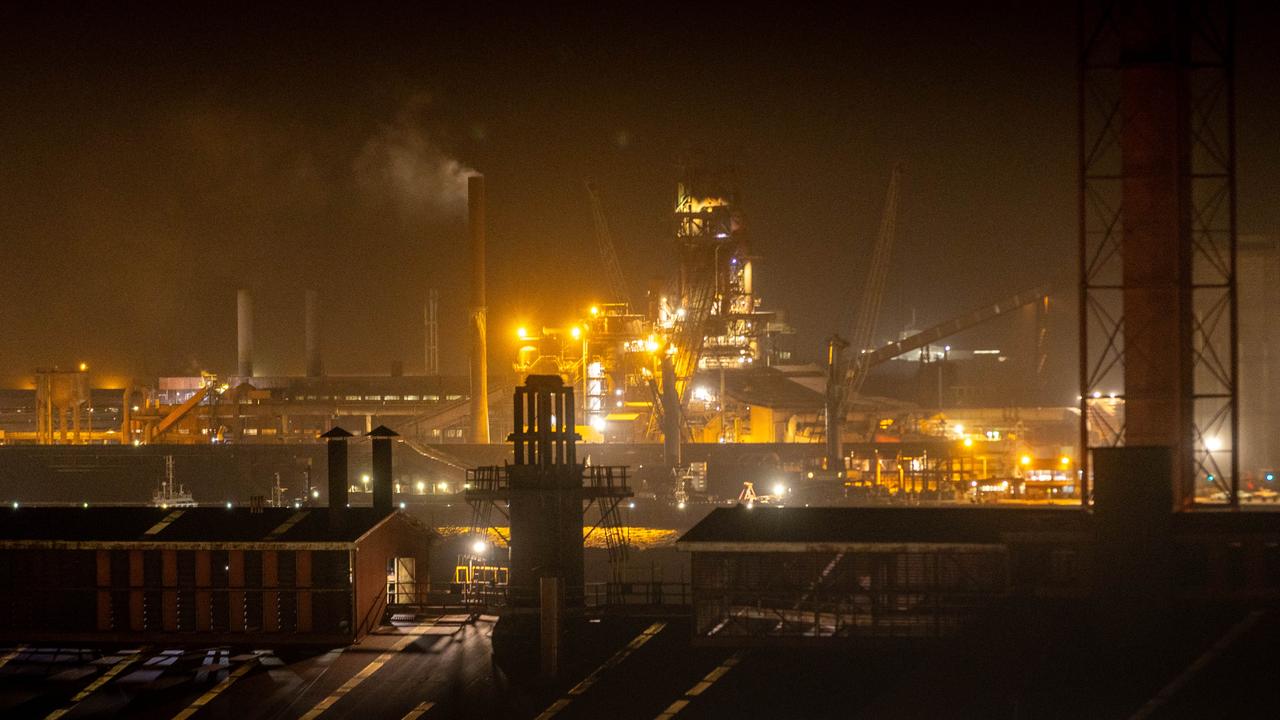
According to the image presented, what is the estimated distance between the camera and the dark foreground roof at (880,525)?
2655 centimetres

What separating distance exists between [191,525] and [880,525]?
16.9 metres

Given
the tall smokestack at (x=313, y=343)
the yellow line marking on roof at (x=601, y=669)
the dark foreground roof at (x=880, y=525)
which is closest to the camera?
the yellow line marking on roof at (x=601, y=669)

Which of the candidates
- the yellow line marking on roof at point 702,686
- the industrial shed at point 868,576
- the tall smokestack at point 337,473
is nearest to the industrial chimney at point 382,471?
the tall smokestack at point 337,473

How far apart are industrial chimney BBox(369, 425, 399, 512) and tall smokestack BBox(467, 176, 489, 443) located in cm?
5617

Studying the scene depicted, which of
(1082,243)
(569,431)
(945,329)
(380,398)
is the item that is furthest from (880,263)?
(569,431)

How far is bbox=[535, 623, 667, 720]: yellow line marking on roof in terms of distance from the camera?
83.7 ft

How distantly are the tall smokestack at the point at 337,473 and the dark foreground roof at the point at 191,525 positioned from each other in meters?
0.25

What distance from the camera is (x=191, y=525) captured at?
101ft

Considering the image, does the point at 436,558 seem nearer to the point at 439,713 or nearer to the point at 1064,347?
the point at 439,713

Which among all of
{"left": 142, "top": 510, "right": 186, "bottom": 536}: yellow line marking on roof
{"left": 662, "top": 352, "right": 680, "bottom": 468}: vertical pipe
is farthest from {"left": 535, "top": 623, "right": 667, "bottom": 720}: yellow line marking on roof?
{"left": 662, "top": 352, "right": 680, "bottom": 468}: vertical pipe

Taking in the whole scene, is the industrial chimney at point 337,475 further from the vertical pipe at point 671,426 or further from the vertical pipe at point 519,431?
the vertical pipe at point 671,426

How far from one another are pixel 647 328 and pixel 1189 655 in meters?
67.3

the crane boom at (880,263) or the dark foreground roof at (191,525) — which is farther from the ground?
the crane boom at (880,263)

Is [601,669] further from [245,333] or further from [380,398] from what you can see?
[245,333]
